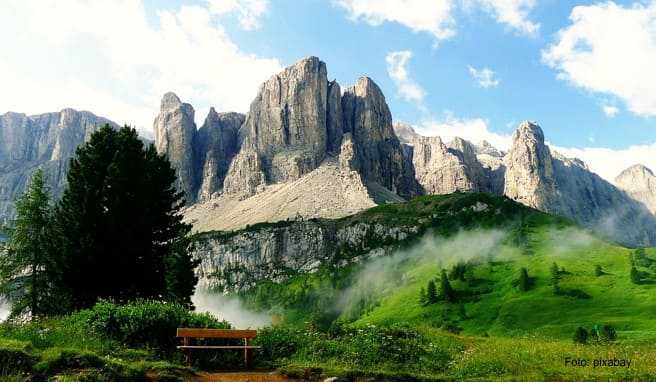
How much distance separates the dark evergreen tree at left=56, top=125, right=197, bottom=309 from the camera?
33.4 m

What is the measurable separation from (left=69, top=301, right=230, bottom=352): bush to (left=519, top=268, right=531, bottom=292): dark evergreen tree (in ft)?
339

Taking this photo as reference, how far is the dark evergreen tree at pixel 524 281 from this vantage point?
4473 inches

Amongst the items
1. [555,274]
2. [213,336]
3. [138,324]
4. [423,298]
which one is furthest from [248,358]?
[423,298]

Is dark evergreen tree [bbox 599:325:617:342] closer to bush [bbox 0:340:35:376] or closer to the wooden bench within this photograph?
the wooden bench

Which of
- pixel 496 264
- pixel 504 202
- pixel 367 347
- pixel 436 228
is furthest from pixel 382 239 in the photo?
pixel 367 347

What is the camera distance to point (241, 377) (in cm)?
1833

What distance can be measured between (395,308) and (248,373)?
118116 millimetres

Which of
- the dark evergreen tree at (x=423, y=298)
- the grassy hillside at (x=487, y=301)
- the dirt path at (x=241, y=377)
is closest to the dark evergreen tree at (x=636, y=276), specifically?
the grassy hillside at (x=487, y=301)

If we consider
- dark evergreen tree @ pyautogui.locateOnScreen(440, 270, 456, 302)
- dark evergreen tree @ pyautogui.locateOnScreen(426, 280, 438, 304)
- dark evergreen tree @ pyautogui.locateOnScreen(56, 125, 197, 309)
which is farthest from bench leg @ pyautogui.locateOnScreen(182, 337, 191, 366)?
dark evergreen tree @ pyautogui.locateOnScreen(426, 280, 438, 304)

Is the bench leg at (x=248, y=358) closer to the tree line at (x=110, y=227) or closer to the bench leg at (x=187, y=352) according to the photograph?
the bench leg at (x=187, y=352)

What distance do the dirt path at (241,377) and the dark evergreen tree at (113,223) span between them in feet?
57.8

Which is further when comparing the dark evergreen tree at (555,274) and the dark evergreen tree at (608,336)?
the dark evergreen tree at (555,274)

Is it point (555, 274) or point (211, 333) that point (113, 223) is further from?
point (555, 274)

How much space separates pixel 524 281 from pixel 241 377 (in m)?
107
